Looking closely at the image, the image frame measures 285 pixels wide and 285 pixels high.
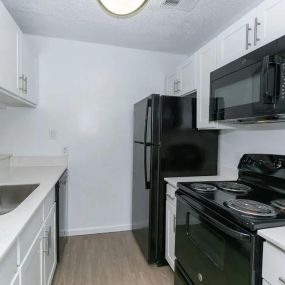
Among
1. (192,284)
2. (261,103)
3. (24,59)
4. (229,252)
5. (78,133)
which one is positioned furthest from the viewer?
(78,133)

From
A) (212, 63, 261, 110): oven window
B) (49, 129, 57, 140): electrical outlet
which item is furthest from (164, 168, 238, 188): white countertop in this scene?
(49, 129, 57, 140): electrical outlet

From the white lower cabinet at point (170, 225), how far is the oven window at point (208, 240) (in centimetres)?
39

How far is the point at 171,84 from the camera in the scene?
2771 millimetres

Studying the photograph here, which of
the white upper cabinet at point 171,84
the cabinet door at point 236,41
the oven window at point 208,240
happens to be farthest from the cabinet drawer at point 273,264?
the white upper cabinet at point 171,84

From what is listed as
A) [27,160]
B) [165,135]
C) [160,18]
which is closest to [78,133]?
[27,160]

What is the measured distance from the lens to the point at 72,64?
269 centimetres

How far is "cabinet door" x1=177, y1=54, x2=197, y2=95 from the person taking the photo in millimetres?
2203

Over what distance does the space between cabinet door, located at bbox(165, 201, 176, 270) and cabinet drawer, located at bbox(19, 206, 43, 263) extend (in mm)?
1064

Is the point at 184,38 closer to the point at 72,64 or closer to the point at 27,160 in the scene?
the point at 72,64

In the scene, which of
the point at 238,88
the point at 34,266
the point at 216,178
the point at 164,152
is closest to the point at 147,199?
the point at 164,152

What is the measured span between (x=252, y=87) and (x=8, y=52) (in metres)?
1.69

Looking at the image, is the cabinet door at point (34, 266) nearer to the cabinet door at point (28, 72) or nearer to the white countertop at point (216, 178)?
the white countertop at point (216, 178)

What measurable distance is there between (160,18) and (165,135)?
1093 mm

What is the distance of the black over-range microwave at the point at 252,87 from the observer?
44.7 inches
